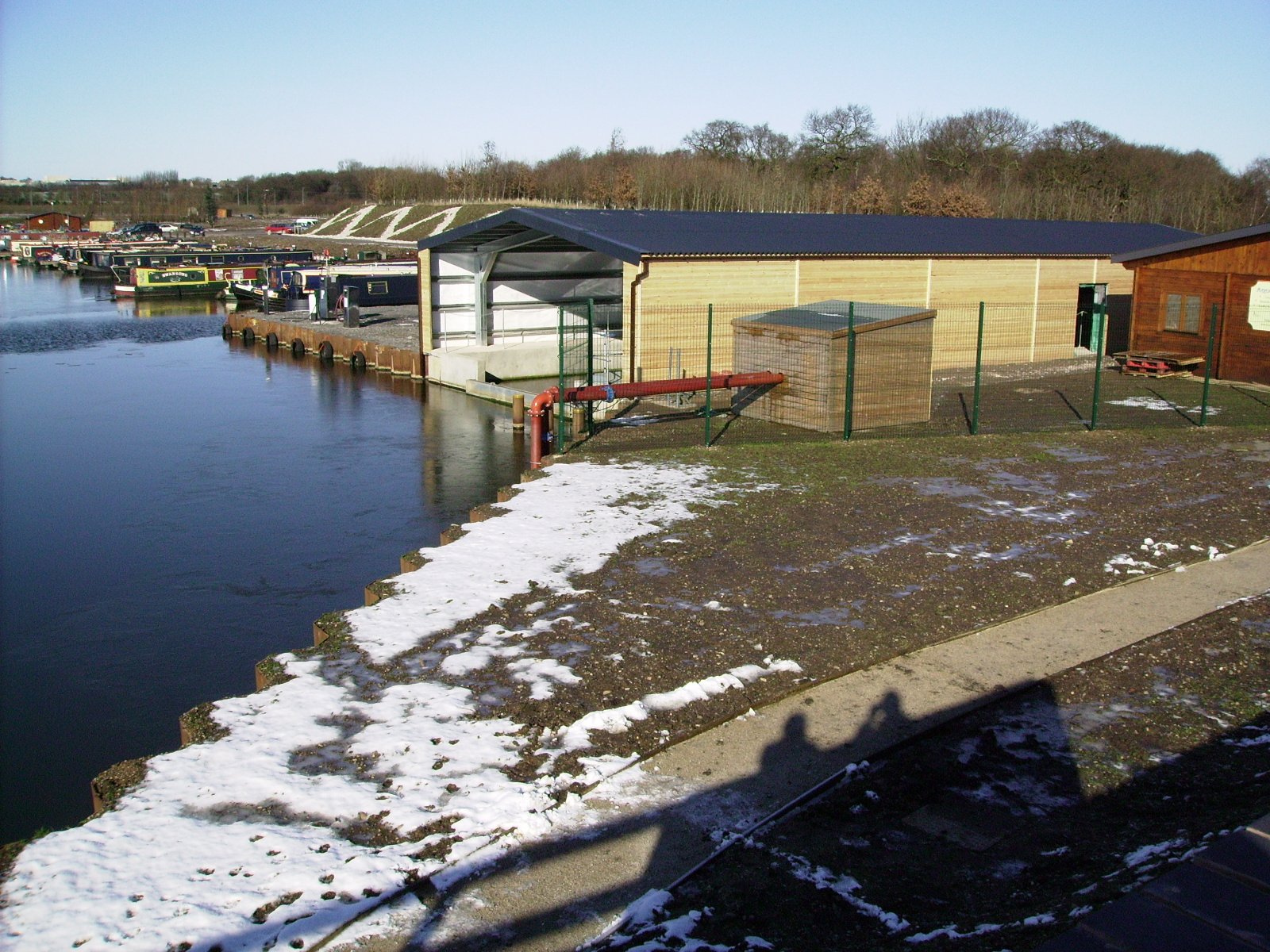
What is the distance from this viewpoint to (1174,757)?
686 centimetres

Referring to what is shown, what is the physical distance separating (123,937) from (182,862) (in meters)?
0.63

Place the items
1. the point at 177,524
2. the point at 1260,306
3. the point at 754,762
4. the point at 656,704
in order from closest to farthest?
the point at 754,762
the point at 656,704
the point at 177,524
the point at 1260,306

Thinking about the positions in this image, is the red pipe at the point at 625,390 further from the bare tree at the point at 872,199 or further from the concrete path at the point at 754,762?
the bare tree at the point at 872,199

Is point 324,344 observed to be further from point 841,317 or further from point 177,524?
point 841,317

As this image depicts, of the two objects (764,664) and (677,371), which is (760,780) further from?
(677,371)

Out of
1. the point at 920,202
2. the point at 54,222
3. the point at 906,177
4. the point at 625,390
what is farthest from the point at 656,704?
the point at 54,222

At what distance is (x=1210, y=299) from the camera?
80.3 ft

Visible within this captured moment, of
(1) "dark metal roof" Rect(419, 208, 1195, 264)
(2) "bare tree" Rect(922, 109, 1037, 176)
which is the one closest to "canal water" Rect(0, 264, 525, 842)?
(1) "dark metal roof" Rect(419, 208, 1195, 264)

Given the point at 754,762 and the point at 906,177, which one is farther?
the point at 906,177

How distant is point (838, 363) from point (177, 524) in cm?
1035

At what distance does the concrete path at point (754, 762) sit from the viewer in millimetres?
5227

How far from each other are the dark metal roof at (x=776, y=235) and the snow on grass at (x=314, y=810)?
607 inches

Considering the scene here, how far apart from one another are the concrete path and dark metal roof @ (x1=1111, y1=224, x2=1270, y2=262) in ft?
52.7

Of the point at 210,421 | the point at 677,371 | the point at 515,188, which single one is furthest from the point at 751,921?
the point at 515,188
